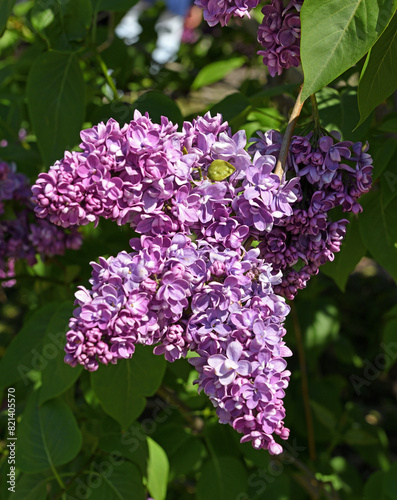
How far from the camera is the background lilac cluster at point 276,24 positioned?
779mm

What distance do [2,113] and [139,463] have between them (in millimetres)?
1059

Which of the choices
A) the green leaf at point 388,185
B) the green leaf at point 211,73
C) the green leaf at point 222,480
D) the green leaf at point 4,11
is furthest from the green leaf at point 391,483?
the green leaf at point 211,73

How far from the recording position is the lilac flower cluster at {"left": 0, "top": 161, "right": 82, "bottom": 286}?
4.78 feet

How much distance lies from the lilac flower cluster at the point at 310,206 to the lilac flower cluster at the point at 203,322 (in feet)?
0.25

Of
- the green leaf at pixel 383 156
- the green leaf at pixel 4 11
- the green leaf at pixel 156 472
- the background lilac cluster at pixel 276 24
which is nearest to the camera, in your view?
the background lilac cluster at pixel 276 24

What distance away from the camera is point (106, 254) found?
5.25 ft

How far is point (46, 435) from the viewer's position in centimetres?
136

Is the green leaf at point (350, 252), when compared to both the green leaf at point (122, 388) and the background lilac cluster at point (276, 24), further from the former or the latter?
the background lilac cluster at point (276, 24)

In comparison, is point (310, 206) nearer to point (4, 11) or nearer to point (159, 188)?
point (159, 188)

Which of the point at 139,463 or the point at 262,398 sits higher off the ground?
the point at 262,398

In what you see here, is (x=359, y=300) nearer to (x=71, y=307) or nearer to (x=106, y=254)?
(x=106, y=254)

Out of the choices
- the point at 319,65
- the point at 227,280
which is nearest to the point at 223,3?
the point at 319,65

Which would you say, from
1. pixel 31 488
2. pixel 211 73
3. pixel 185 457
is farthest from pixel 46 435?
pixel 211 73

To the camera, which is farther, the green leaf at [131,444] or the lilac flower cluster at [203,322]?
the green leaf at [131,444]
